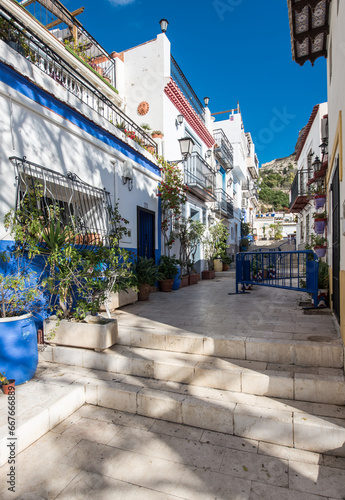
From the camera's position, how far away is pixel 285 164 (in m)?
104

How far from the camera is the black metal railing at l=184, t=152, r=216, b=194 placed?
36.9 feet

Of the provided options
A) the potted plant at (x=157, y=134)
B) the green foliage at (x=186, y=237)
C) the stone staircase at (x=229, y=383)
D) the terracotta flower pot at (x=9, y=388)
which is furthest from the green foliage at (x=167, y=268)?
the terracotta flower pot at (x=9, y=388)

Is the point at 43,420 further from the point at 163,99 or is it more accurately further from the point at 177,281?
the point at 163,99

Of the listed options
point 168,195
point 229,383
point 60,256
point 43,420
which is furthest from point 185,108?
point 43,420

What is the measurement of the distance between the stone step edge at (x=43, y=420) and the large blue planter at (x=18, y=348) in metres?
0.53

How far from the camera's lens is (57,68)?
594cm

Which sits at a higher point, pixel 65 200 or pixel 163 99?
pixel 163 99

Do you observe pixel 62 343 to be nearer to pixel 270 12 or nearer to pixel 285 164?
pixel 270 12

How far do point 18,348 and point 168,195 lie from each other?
6571mm

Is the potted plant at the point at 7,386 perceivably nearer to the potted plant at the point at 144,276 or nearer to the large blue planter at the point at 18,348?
the large blue planter at the point at 18,348

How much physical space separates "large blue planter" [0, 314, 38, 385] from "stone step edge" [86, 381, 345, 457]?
28.0 inches

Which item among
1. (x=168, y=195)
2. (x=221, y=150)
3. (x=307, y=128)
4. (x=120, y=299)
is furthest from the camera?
(x=221, y=150)

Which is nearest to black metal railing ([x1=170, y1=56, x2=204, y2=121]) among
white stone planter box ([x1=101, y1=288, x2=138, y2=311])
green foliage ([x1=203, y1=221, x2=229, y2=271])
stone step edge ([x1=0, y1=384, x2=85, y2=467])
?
green foliage ([x1=203, y1=221, x2=229, y2=271])

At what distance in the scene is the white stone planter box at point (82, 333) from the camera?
3.80 m
